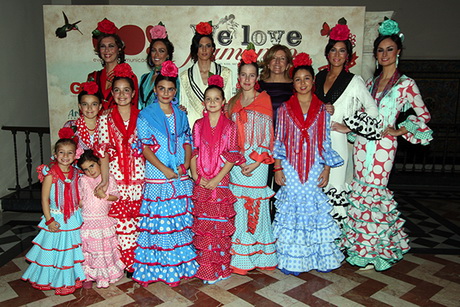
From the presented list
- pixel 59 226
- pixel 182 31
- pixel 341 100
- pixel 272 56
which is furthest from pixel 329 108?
pixel 182 31

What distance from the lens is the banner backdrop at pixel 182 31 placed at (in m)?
4.51

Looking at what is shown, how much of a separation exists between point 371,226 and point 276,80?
4.80 ft

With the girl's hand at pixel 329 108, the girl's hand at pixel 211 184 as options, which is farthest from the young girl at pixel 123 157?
the girl's hand at pixel 329 108

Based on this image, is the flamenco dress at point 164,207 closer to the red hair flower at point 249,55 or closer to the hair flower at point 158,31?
the red hair flower at point 249,55

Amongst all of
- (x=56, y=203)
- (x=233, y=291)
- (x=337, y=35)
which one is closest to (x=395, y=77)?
(x=337, y=35)

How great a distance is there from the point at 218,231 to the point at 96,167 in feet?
3.43

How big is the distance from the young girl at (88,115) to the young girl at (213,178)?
2.65 feet

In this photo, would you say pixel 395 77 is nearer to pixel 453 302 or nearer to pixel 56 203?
pixel 453 302

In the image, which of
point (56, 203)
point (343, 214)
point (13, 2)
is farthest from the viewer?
point (13, 2)

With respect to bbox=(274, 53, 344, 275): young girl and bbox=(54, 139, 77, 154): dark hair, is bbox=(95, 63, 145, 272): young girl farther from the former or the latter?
bbox=(274, 53, 344, 275): young girl

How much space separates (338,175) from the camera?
3123mm

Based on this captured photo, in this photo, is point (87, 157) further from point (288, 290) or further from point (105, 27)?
point (288, 290)

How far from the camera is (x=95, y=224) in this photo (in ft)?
9.26

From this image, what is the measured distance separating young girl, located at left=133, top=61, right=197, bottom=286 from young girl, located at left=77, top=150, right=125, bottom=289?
0.24 m
